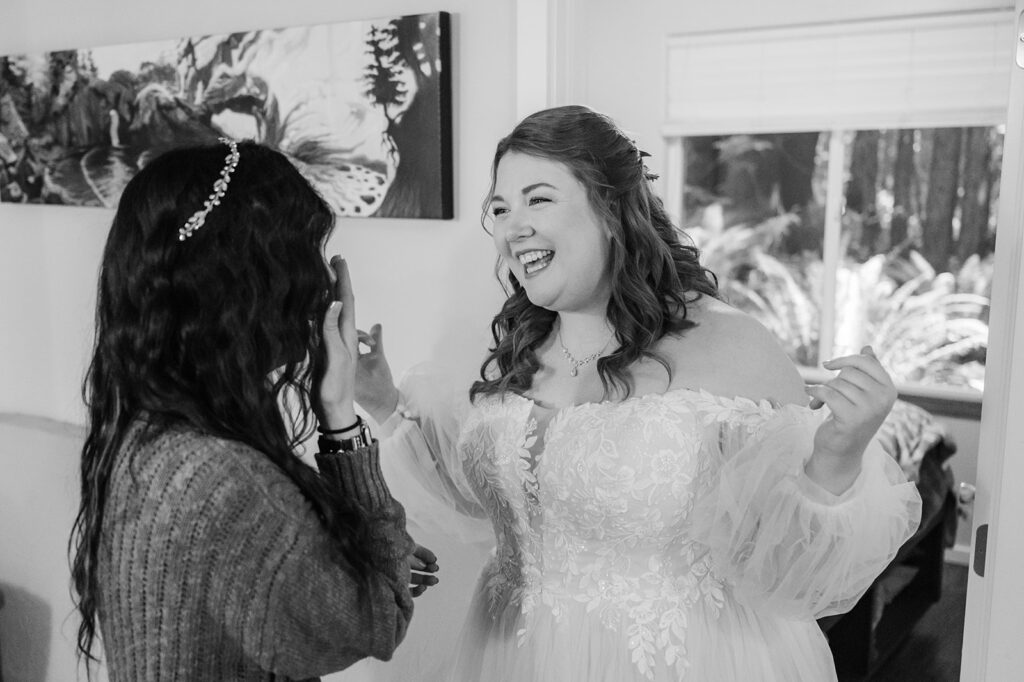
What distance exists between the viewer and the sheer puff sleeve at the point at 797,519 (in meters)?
1.36

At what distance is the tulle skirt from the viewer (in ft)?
4.81

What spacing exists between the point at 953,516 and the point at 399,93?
3058 mm

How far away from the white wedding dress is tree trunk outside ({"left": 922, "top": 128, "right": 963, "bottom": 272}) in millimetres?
3475

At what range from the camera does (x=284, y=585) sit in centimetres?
101

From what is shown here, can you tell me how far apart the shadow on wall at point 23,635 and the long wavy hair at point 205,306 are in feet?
5.98

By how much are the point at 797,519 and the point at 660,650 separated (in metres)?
0.30

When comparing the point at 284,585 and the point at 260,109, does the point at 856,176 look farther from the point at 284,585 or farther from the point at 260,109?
the point at 284,585

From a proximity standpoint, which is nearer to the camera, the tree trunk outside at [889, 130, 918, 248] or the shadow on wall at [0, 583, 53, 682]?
the shadow on wall at [0, 583, 53, 682]

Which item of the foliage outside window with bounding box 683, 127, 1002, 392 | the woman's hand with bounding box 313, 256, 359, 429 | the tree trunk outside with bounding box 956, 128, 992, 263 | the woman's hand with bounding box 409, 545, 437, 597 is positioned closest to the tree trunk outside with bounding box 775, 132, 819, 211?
the foliage outside window with bounding box 683, 127, 1002, 392

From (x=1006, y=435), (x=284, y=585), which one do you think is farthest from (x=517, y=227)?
(x=1006, y=435)

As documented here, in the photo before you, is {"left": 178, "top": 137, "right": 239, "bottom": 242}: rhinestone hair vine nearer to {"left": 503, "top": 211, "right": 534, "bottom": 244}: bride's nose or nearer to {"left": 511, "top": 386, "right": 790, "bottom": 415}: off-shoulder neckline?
{"left": 503, "top": 211, "right": 534, "bottom": 244}: bride's nose

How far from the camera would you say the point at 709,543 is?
143 cm

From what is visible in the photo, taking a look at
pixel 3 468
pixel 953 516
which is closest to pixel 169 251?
pixel 3 468

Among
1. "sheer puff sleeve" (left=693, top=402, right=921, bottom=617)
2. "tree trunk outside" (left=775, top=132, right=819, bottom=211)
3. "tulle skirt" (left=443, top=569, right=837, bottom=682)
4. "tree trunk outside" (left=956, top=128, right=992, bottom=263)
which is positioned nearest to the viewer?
"sheer puff sleeve" (left=693, top=402, right=921, bottom=617)
